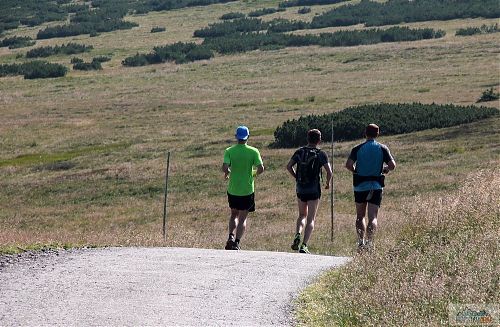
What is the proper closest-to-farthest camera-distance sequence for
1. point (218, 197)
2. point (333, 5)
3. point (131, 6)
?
point (218, 197)
point (333, 5)
point (131, 6)

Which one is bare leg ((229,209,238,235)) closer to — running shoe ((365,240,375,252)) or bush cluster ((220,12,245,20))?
running shoe ((365,240,375,252))

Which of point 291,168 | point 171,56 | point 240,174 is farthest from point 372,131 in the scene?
point 171,56

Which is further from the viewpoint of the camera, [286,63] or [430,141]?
[286,63]

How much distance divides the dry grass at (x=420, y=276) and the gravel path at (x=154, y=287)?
0.39 meters

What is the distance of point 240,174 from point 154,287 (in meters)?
4.14

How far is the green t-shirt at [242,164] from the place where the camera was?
13.0 m

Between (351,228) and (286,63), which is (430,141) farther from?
(286,63)

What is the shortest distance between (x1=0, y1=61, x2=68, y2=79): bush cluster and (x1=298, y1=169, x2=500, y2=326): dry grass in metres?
71.5

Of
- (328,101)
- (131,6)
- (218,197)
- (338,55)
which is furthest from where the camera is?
(131,6)

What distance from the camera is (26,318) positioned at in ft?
26.0

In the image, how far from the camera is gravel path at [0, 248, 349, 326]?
26.1ft

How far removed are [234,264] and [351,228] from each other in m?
7.92

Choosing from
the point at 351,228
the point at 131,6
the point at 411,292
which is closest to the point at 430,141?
the point at 351,228

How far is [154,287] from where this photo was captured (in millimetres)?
9078
